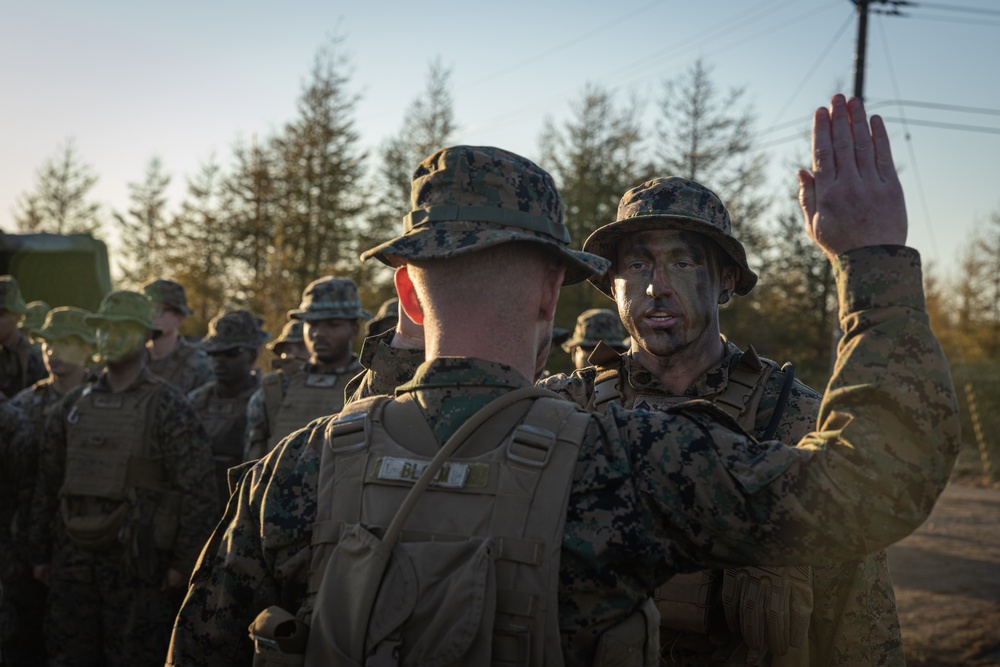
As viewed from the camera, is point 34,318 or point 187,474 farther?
point 34,318

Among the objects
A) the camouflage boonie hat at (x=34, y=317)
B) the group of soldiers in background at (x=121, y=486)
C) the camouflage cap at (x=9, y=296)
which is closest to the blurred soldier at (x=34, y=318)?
the camouflage boonie hat at (x=34, y=317)

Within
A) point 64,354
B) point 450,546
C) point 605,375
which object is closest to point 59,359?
point 64,354

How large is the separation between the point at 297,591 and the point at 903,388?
1359 mm

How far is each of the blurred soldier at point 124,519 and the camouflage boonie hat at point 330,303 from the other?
1246mm

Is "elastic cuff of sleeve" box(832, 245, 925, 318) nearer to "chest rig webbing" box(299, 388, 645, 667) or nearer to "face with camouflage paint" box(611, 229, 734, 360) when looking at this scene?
"chest rig webbing" box(299, 388, 645, 667)

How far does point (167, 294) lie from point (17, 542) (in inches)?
152

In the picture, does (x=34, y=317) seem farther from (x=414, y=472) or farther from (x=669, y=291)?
(x=414, y=472)

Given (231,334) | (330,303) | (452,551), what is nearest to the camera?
(452,551)

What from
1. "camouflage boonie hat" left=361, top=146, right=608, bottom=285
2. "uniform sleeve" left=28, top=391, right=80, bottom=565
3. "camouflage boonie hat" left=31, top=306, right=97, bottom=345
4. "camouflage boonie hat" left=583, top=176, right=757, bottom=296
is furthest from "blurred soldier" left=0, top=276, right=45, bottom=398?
"camouflage boonie hat" left=361, top=146, right=608, bottom=285

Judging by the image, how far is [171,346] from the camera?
383 inches

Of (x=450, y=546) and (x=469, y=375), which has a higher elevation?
(x=469, y=375)

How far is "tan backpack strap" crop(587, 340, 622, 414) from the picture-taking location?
3271 mm

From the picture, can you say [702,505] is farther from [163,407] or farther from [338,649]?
[163,407]

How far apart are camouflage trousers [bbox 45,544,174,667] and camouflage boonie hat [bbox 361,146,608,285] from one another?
456cm
